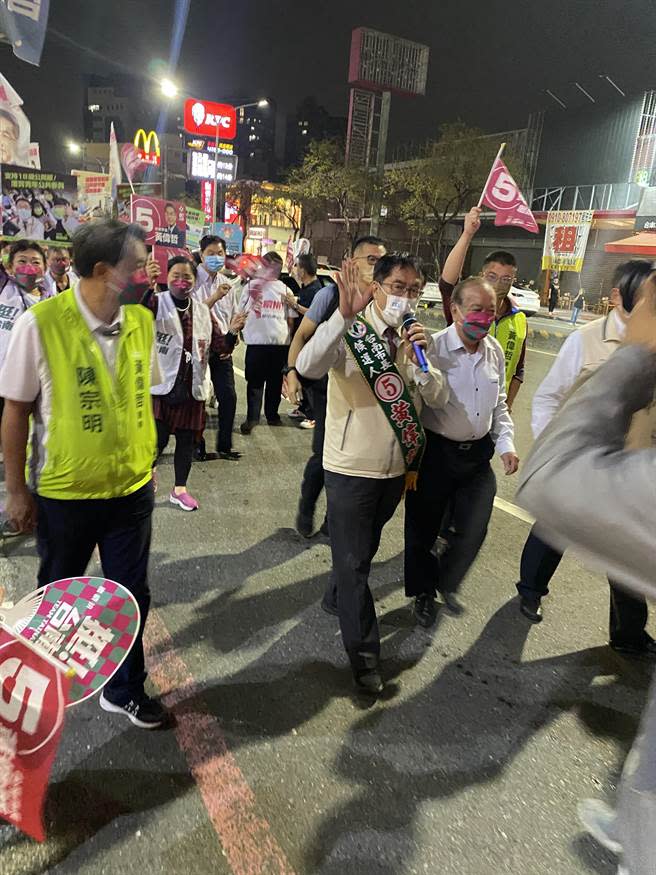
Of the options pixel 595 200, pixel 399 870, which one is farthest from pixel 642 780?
pixel 595 200

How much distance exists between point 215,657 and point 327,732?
29.3 inches

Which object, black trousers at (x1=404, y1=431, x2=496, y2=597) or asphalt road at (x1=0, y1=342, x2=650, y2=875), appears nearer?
asphalt road at (x1=0, y1=342, x2=650, y2=875)

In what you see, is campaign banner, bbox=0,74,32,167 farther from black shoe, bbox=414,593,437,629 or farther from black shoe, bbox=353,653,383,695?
black shoe, bbox=353,653,383,695

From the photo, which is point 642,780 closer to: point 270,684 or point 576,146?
point 270,684

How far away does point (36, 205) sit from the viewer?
7.59 meters

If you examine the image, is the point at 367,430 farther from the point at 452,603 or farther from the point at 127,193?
the point at 127,193

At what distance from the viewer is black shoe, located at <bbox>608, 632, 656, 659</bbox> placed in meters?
3.22

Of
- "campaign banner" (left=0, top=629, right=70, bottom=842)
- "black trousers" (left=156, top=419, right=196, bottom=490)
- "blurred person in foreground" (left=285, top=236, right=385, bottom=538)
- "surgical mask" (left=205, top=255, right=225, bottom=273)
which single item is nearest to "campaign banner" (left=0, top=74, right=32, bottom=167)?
"surgical mask" (left=205, top=255, right=225, bottom=273)

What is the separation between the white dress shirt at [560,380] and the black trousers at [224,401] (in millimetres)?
3494

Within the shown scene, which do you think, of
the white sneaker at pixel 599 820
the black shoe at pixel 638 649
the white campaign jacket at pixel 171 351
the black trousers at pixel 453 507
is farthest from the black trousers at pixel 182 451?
the white sneaker at pixel 599 820

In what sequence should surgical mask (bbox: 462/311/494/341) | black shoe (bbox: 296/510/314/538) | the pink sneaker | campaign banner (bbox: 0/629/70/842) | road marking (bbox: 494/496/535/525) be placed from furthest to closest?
road marking (bbox: 494/496/535/525), the pink sneaker, black shoe (bbox: 296/510/314/538), surgical mask (bbox: 462/311/494/341), campaign banner (bbox: 0/629/70/842)

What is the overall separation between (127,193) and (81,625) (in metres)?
8.67

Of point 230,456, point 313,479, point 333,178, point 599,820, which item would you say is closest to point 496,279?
point 313,479

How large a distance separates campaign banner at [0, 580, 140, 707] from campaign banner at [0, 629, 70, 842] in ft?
0.17
